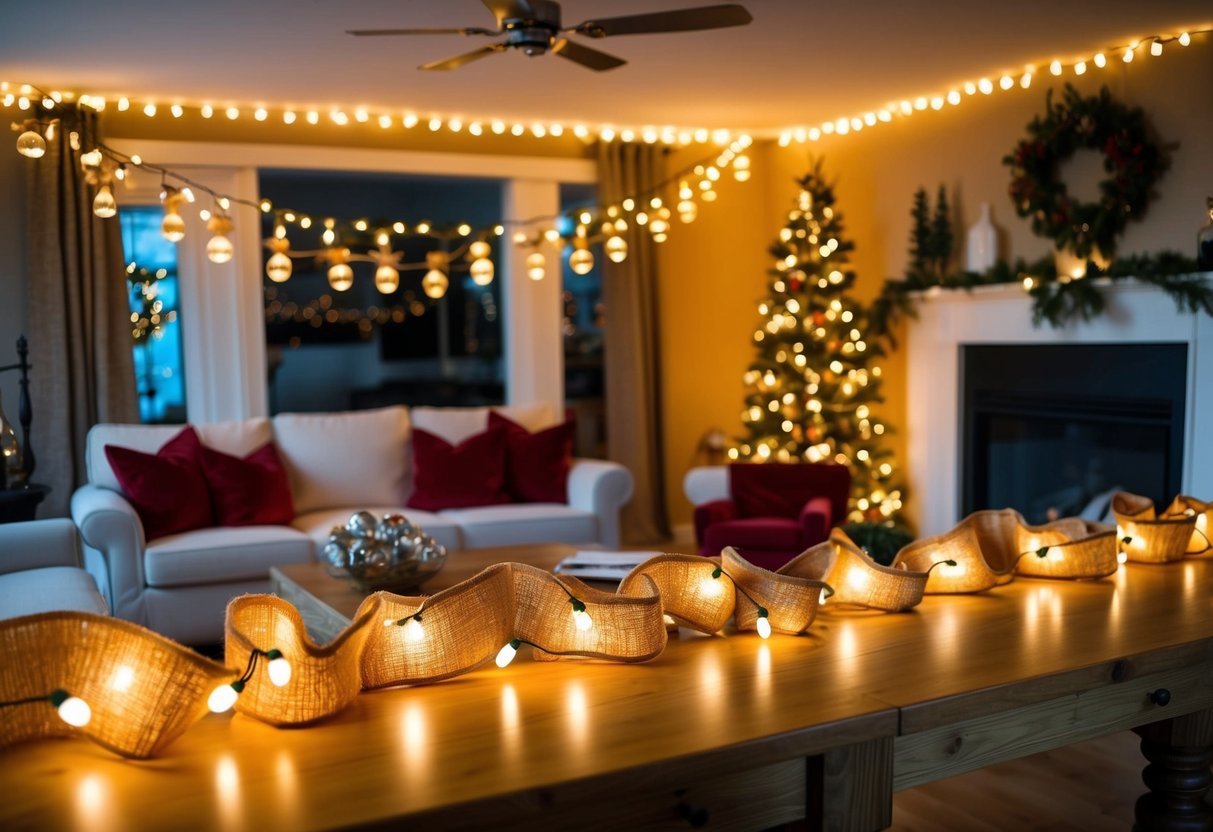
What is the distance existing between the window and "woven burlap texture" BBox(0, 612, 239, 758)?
488 cm

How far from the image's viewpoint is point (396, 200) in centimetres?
995

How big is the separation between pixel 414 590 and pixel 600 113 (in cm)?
348

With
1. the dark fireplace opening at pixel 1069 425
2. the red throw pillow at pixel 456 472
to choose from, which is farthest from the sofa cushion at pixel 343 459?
the dark fireplace opening at pixel 1069 425

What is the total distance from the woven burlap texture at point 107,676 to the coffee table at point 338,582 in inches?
70.0

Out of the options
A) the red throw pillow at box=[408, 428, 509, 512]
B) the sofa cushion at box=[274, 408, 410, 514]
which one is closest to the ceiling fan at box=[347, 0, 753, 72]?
the red throw pillow at box=[408, 428, 509, 512]

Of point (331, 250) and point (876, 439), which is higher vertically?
point (331, 250)

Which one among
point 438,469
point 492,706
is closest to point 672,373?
point 438,469

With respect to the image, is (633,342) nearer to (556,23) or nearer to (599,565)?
(599,565)

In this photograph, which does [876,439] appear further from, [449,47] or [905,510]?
[449,47]

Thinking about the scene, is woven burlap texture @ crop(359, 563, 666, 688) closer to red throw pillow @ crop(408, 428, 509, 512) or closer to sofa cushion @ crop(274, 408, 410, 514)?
red throw pillow @ crop(408, 428, 509, 512)

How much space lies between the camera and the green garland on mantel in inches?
180

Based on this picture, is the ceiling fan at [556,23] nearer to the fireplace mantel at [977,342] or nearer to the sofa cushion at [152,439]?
the sofa cushion at [152,439]

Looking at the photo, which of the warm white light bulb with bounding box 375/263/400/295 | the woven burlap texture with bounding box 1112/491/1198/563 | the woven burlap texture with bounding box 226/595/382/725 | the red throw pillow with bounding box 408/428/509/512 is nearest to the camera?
the woven burlap texture with bounding box 226/595/382/725

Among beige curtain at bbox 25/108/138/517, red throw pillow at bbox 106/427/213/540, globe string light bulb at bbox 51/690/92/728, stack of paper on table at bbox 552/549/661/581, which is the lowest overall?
stack of paper on table at bbox 552/549/661/581
